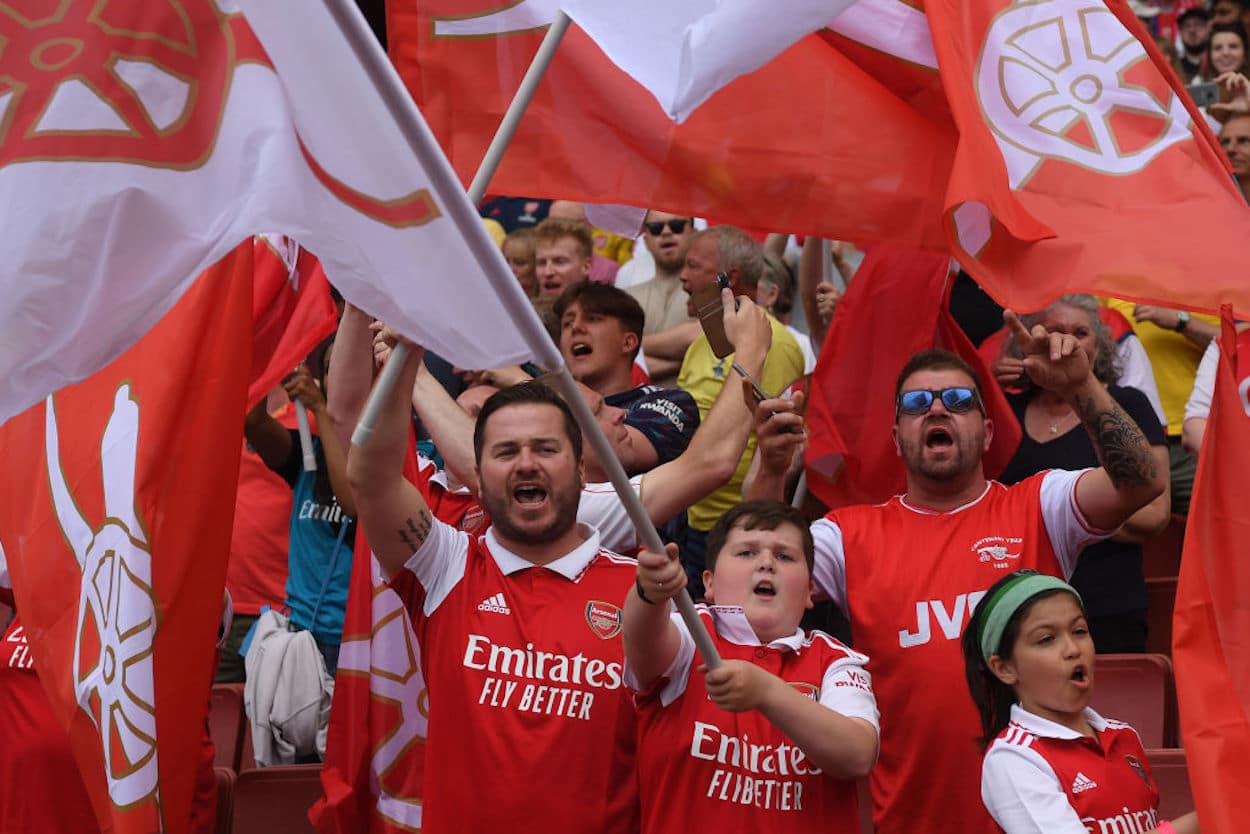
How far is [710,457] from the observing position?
186 inches

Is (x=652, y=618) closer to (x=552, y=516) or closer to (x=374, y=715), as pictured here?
(x=552, y=516)

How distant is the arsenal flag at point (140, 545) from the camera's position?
4324 mm

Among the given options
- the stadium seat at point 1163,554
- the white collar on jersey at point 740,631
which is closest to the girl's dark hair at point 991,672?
the white collar on jersey at point 740,631

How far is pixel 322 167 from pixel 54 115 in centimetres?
51

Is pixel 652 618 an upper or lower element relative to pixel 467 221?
lower

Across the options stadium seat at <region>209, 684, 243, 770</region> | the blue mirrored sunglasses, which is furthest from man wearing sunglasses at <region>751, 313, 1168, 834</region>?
stadium seat at <region>209, 684, 243, 770</region>

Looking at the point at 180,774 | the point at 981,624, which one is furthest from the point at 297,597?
the point at 981,624

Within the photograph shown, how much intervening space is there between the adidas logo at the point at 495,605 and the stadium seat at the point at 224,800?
1.56 meters

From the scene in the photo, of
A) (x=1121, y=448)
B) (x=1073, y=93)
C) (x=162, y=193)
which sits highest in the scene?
(x=1073, y=93)

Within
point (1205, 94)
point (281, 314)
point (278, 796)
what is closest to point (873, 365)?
point (281, 314)

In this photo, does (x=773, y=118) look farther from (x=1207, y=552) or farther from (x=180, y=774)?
(x=180, y=774)

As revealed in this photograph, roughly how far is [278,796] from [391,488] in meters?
1.87

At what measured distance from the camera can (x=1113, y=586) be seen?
5816 mm

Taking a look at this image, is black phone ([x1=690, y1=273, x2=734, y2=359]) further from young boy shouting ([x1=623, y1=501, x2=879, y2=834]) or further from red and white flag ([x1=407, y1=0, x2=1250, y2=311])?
young boy shouting ([x1=623, y1=501, x2=879, y2=834])
